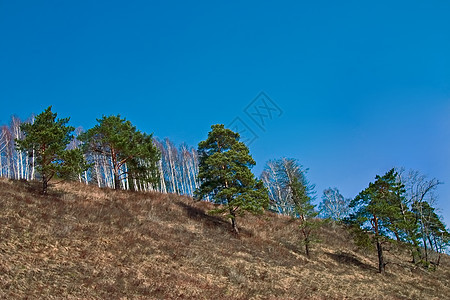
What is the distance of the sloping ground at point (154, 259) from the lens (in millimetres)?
10430

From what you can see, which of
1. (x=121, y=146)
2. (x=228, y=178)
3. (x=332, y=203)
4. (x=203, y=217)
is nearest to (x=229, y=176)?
(x=228, y=178)

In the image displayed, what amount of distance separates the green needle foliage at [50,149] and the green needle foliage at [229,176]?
9662mm

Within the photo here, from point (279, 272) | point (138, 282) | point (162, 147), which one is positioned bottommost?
point (279, 272)

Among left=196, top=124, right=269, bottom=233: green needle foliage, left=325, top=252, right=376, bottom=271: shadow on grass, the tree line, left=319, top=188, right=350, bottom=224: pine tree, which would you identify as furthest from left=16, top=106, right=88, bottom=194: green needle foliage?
left=319, top=188, right=350, bottom=224: pine tree

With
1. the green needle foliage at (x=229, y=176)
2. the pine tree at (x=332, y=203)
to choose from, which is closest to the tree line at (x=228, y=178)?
the green needle foliage at (x=229, y=176)

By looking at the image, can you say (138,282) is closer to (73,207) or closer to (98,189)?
(73,207)

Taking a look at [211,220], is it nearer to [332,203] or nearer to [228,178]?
[228,178]

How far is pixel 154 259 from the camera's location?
45.7 feet

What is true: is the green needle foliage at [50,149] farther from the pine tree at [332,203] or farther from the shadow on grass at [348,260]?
the pine tree at [332,203]

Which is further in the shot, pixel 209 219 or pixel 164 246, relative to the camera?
pixel 209 219

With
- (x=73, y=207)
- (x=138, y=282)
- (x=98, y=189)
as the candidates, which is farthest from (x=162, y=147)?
(x=138, y=282)

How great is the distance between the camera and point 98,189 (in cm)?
2770

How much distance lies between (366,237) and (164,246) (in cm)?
1667

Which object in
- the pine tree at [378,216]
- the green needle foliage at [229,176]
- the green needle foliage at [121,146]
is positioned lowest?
the pine tree at [378,216]
